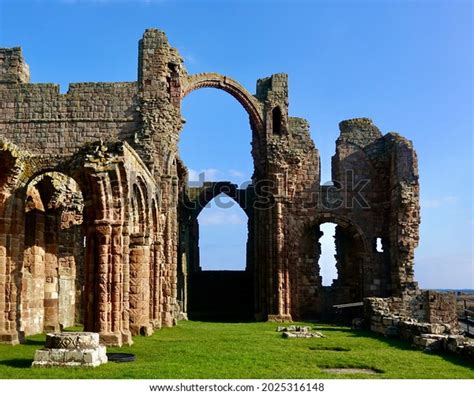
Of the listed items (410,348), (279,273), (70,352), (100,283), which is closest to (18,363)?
(70,352)

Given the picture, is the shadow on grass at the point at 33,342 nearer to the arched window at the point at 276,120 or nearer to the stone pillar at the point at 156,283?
the stone pillar at the point at 156,283

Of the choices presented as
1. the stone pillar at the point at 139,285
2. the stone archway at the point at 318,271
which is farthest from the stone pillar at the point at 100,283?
the stone archway at the point at 318,271

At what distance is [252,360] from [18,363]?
4.23m

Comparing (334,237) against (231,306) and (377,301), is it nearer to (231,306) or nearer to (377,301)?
(231,306)

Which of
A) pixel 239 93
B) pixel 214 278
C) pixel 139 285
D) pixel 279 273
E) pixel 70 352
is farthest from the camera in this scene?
pixel 214 278

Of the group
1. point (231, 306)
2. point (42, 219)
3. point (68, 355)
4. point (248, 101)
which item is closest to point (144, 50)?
point (248, 101)

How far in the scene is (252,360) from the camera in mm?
11945

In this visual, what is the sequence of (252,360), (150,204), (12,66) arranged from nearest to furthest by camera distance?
(252,360) → (150,204) → (12,66)

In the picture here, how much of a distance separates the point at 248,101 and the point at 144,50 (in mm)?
5484

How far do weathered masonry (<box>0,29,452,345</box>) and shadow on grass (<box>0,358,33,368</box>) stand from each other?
3.12 m

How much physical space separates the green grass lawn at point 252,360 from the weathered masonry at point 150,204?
5.99ft

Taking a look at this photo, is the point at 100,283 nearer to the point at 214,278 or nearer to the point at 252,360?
the point at 252,360

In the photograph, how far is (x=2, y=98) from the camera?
2502cm

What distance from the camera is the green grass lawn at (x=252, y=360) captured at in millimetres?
10000
